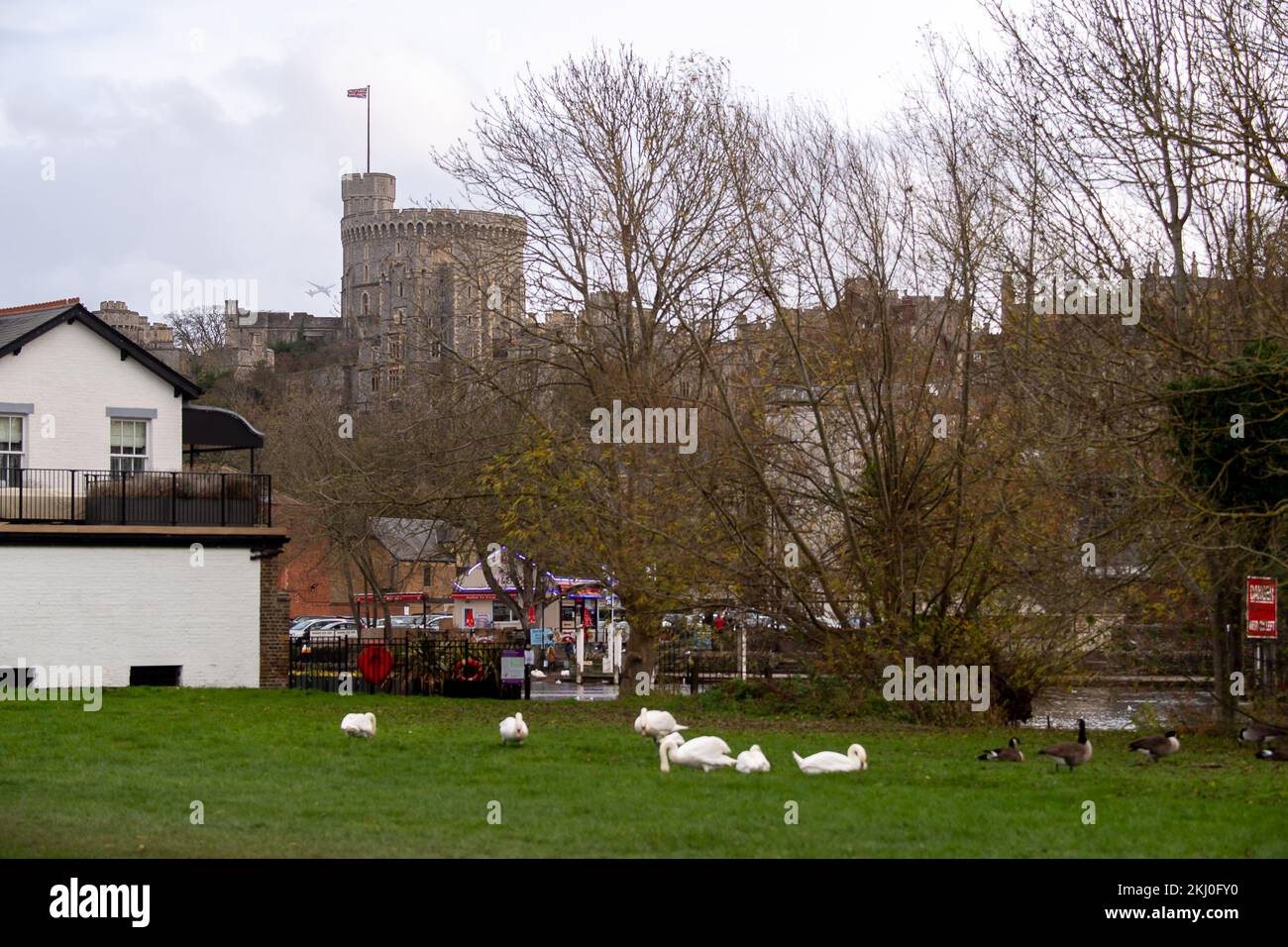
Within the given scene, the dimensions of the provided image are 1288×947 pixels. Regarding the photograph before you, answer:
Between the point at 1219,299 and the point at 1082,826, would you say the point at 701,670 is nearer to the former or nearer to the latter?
the point at 1219,299

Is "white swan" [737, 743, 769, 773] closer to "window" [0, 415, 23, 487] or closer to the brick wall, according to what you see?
the brick wall

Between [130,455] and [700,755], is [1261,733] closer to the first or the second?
[700,755]

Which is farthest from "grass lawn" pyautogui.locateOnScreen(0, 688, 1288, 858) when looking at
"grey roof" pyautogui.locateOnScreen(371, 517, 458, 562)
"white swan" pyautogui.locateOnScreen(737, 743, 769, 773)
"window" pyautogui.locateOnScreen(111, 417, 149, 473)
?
"grey roof" pyautogui.locateOnScreen(371, 517, 458, 562)

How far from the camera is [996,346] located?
28.6 m

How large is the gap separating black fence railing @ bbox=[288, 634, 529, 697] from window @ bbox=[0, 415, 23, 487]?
27.7 ft

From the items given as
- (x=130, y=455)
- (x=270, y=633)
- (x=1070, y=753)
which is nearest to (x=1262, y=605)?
(x=1070, y=753)

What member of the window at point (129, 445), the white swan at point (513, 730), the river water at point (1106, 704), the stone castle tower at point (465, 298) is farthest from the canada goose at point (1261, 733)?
the window at point (129, 445)

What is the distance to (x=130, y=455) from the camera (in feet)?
131

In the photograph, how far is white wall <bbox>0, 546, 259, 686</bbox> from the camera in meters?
36.2

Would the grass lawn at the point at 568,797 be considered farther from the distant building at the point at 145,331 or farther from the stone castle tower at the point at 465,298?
the distant building at the point at 145,331

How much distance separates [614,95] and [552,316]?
18.4 ft

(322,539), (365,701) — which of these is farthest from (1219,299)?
(322,539)

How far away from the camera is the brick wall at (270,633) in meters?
39.4

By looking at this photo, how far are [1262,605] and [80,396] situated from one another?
28793mm
